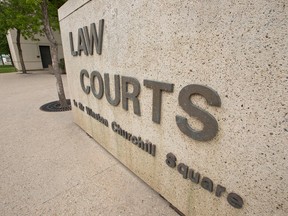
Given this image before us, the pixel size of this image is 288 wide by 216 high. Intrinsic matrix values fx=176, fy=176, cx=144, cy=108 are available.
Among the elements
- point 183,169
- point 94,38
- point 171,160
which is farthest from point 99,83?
point 183,169

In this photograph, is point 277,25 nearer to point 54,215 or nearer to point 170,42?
point 170,42

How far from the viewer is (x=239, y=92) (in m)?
1.31

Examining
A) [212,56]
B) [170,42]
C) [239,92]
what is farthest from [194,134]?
[170,42]

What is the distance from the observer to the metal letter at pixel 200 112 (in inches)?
57.5

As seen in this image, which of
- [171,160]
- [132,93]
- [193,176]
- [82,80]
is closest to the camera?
[193,176]

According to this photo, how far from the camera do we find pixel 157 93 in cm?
191

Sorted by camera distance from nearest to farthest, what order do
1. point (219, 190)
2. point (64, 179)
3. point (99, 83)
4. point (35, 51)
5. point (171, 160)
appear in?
point (219, 190) < point (171, 160) < point (64, 179) < point (99, 83) < point (35, 51)

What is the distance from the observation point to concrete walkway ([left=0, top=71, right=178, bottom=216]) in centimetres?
224

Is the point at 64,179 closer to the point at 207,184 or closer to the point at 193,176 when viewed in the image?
the point at 193,176

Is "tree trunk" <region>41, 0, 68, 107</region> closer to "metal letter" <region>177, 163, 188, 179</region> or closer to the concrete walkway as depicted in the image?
the concrete walkway

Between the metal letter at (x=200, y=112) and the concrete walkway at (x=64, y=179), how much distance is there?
1202 millimetres

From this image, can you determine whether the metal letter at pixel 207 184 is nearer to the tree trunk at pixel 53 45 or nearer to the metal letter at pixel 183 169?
the metal letter at pixel 183 169

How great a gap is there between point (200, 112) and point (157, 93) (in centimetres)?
54

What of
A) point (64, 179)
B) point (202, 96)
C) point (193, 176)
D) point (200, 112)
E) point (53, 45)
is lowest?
point (64, 179)
